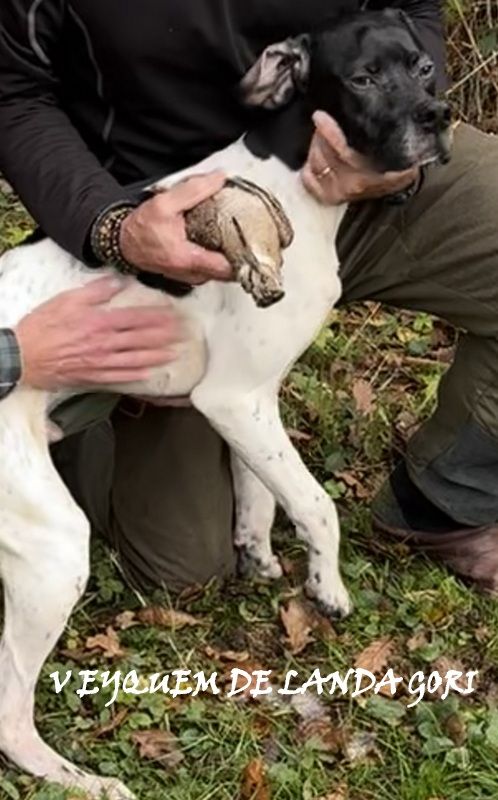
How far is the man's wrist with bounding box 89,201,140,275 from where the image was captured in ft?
12.1

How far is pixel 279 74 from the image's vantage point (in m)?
3.78

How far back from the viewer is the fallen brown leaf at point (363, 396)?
17.2ft

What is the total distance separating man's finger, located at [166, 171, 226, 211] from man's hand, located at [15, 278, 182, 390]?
13.1 inches

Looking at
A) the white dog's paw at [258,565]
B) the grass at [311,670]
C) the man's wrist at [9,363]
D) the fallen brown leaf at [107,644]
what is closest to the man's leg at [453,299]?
the grass at [311,670]

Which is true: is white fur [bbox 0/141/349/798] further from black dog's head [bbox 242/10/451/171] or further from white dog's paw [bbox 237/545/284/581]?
white dog's paw [bbox 237/545/284/581]

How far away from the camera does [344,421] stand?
17.1 ft

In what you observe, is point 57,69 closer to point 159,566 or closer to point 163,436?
point 163,436

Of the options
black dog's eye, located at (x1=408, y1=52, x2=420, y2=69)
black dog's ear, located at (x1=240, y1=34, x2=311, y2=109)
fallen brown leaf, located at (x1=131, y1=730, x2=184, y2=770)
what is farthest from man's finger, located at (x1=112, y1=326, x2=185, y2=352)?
fallen brown leaf, located at (x1=131, y1=730, x2=184, y2=770)

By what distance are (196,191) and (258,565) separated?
4.36ft

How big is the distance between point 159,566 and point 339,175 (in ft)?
4.33

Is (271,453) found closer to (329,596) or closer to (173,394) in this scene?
(173,394)

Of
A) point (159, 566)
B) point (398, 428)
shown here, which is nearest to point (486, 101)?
point (398, 428)

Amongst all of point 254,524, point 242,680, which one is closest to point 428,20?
point 254,524

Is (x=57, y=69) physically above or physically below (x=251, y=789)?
above
